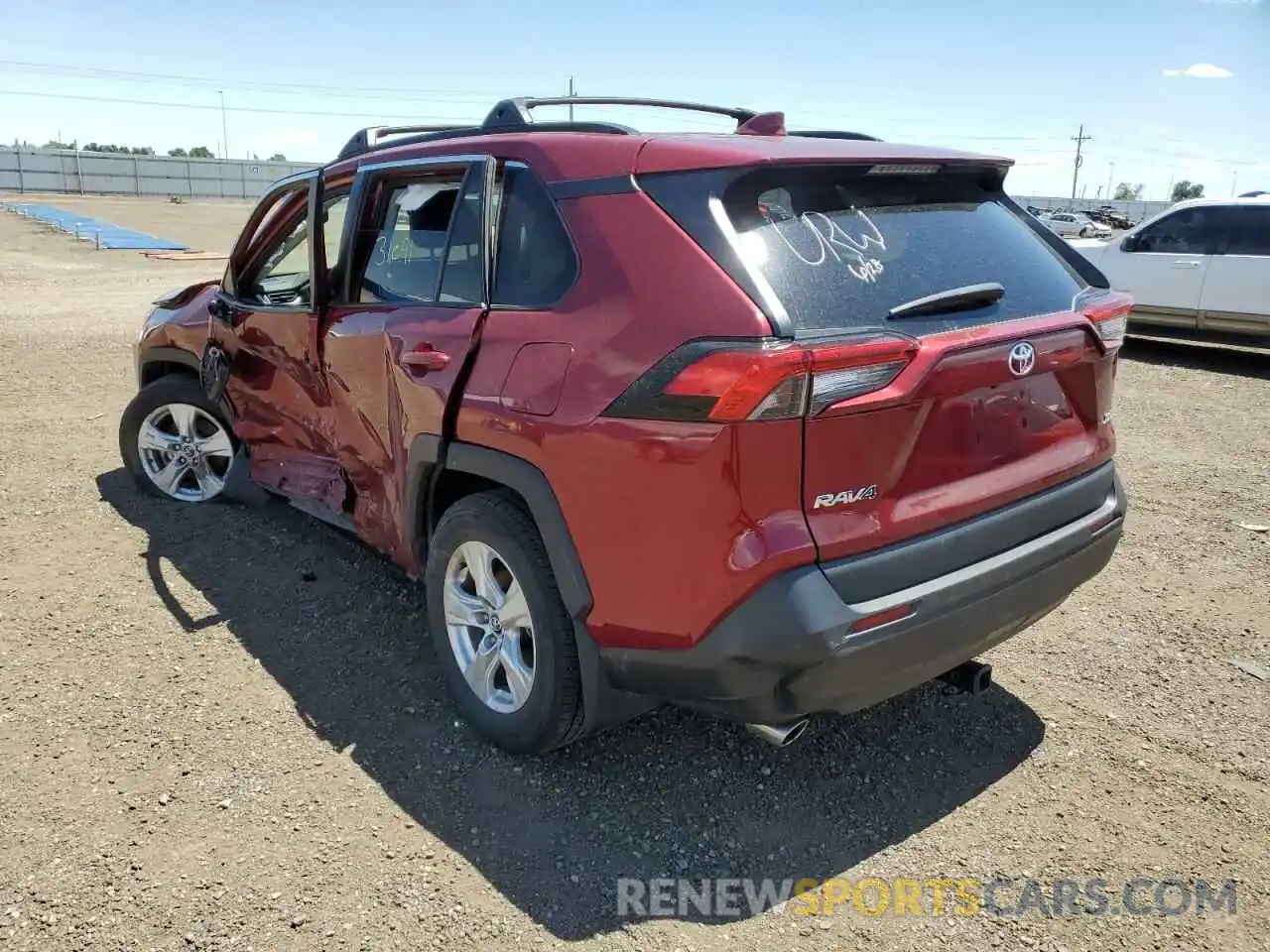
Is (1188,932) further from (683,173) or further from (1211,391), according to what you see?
(1211,391)

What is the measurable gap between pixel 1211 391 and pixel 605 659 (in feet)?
27.8

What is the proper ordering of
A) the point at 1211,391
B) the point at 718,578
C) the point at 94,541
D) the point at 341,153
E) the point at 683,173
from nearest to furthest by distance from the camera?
the point at 718,578, the point at 683,173, the point at 341,153, the point at 94,541, the point at 1211,391

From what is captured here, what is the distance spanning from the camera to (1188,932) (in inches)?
95.3

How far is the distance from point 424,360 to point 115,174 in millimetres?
69047

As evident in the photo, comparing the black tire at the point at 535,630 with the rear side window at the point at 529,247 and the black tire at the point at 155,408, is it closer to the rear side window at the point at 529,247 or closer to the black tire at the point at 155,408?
the rear side window at the point at 529,247

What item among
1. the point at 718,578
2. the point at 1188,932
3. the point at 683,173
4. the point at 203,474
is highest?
the point at 683,173

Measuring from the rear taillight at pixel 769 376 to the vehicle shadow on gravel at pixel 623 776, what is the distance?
1.28 meters

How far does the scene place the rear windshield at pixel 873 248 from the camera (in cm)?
240

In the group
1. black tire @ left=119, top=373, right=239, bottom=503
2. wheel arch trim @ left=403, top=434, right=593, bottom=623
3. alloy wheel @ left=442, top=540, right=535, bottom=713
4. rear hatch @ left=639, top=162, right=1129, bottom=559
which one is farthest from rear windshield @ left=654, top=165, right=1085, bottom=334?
black tire @ left=119, top=373, right=239, bottom=503

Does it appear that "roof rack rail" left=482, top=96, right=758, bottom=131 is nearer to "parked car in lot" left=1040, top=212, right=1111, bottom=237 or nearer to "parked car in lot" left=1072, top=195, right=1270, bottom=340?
"parked car in lot" left=1072, top=195, right=1270, bottom=340

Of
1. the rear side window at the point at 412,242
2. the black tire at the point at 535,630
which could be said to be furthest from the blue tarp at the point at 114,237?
the black tire at the point at 535,630

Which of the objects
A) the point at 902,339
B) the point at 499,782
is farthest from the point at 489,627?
the point at 902,339

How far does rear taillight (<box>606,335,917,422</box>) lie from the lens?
7.29ft

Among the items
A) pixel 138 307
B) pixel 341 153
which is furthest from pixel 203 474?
pixel 138 307
